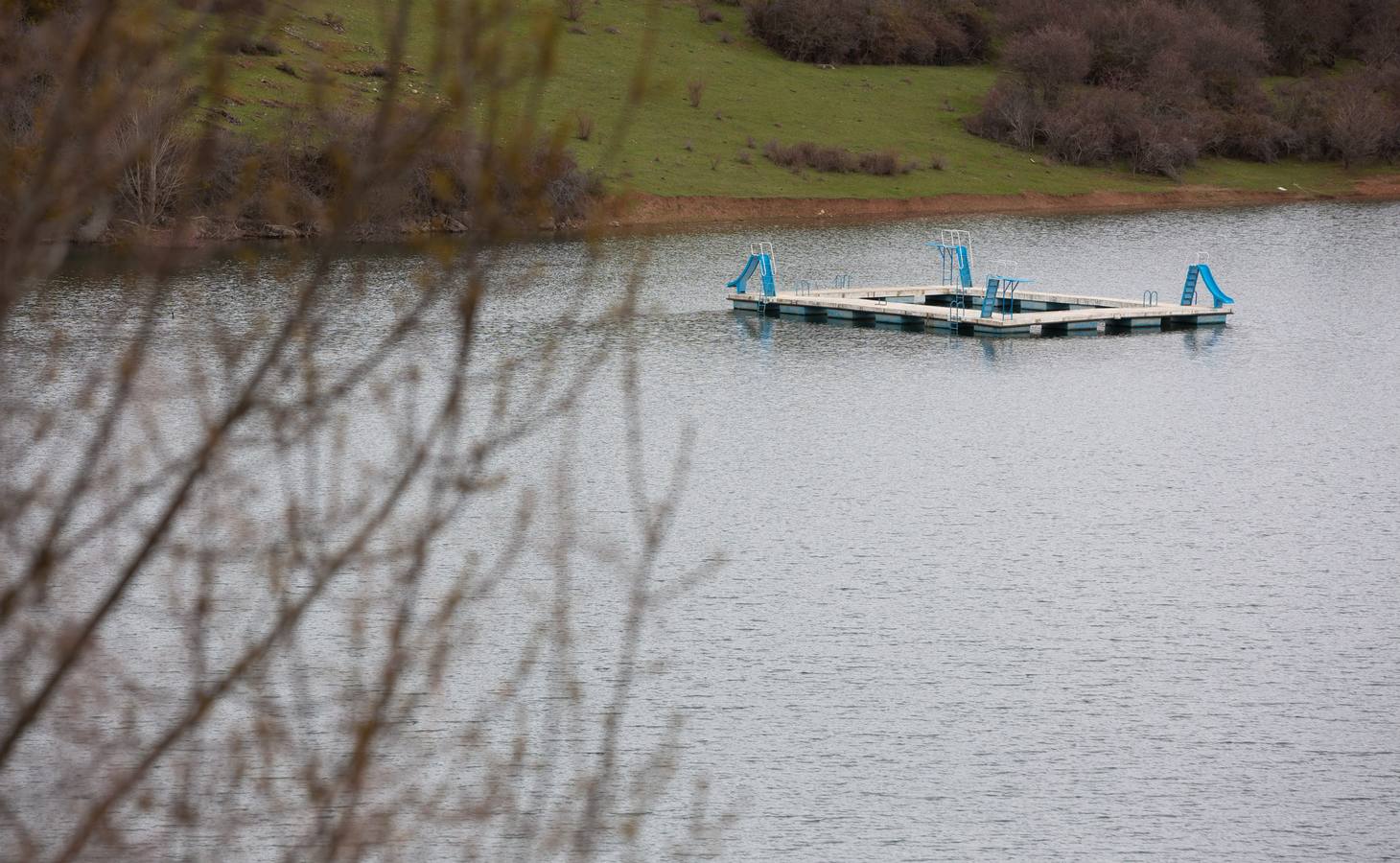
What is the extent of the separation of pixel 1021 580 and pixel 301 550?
1832 cm

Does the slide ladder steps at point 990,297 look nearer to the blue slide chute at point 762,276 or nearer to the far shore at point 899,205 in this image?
the blue slide chute at point 762,276

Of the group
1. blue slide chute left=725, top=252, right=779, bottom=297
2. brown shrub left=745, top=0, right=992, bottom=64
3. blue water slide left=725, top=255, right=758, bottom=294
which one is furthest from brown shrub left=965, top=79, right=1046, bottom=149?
blue water slide left=725, top=255, right=758, bottom=294

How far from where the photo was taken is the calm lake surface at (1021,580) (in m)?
16.5

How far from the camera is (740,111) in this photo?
89.2 meters

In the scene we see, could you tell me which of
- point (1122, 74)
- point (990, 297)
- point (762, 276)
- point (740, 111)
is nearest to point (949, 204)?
point (740, 111)

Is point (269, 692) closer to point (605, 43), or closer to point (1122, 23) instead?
point (605, 43)

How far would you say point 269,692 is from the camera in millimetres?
18000

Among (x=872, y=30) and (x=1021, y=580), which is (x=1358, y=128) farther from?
(x=1021, y=580)

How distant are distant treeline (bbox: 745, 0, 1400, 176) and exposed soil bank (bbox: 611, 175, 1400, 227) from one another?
3998 millimetres

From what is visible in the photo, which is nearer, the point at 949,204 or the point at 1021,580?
the point at 1021,580

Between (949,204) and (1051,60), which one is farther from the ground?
(1051,60)

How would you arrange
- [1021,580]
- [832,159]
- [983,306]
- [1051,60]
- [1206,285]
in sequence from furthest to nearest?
[1051,60] → [832,159] → [1206,285] → [983,306] → [1021,580]

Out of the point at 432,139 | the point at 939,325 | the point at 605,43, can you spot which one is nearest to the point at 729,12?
the point at 605,43

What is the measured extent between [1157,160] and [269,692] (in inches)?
3296
